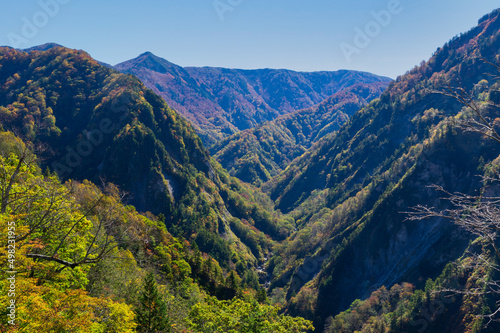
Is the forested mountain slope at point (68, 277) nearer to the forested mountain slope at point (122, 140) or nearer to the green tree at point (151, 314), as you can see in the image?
the green tree at point (151, 314)

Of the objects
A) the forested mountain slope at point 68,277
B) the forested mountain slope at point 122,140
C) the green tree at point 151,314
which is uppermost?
the forested mountain slope at point 122,140

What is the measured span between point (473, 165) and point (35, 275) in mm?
178695

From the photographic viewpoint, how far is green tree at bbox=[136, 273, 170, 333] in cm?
2831

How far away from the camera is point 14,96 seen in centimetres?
16188

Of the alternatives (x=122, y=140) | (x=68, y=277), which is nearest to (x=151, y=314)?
(x=68, y=277)

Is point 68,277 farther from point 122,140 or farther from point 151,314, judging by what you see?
point 122,140

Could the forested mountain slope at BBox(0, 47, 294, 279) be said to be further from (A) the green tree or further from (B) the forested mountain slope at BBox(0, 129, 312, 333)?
(A) the green tree

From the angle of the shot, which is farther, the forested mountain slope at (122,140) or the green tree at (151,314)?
the forested mountain slope at (122,140)

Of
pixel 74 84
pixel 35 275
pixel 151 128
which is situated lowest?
pixel 35 275

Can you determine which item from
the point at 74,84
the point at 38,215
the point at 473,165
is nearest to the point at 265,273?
the point at 473,165

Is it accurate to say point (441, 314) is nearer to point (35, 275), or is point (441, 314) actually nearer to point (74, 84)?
point (35, 275)

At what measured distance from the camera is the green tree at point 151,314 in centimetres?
2831

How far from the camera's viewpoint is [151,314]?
2925 cm

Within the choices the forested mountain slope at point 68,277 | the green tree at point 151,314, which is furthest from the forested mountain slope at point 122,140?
the green tree at point 151,314
